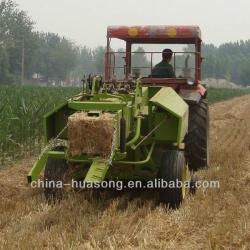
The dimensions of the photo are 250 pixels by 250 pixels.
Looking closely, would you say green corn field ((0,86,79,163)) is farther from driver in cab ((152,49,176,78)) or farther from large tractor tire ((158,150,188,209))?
large tractor tire ((158,150,188,209))

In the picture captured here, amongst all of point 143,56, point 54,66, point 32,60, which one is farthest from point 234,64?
point 143,56

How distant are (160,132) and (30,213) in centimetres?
173

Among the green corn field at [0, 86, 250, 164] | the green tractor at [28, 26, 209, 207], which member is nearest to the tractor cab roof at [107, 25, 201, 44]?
the green tractor at [28, 26, 209, 207]

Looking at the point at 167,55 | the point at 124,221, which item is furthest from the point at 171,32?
the point at 124,221

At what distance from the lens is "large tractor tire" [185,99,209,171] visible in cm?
668

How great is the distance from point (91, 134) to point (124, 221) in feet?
2.99

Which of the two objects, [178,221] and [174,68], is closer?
[178,221]

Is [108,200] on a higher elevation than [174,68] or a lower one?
lower

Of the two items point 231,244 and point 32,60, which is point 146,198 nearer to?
point 231,244

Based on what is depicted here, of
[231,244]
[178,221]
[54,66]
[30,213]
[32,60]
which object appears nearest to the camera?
[231,244]

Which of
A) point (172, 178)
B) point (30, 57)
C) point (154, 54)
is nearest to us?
point (172, 178)

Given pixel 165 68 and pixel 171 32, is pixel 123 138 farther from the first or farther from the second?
pixel 171 32

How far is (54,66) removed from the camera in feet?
295

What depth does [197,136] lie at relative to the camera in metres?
6.68
